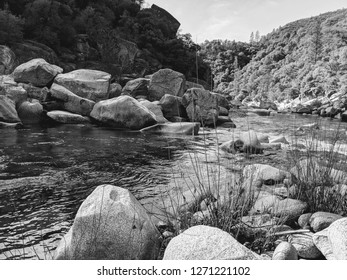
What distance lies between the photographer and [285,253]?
2420 mm

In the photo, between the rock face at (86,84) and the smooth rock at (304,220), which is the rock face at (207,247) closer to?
the smooth rock at (304,220)

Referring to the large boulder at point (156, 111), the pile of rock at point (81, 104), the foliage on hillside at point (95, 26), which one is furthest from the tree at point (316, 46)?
the large boulder at point (156, 111)

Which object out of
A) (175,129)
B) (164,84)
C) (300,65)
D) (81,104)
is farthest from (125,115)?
(300,65)

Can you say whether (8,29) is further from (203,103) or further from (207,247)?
→ (207,247)

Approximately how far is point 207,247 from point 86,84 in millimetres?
15235

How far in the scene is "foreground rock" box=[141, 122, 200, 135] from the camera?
12.6 m

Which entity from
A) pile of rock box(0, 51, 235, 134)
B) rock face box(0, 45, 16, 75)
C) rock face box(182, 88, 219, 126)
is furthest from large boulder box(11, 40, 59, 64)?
rock face box(182, 88, 219, 126)

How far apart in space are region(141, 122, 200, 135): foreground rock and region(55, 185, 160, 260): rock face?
964cm

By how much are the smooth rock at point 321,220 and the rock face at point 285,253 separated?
71cm

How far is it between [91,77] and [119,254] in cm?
1527

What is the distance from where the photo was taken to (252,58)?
98.0m

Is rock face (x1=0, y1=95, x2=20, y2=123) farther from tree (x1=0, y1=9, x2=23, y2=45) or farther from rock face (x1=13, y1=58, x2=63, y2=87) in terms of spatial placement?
tree (x1=0, y1=9, x2=23, y2=45)

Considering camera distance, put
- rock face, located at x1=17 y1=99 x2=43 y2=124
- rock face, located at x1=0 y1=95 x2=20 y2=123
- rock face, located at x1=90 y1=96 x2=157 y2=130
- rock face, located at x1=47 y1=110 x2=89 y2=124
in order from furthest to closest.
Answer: rock face, located at x1=47 y1=110 x2=89 y2=124, rock face, located at x1=17 y1=99 x2=43 y2=124, rock face, located at x1=90 y1=96 x2=157 y2=130, rock face, located at x1=0 y1=95 x2=20 y2=123

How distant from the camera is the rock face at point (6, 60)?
21.3m
